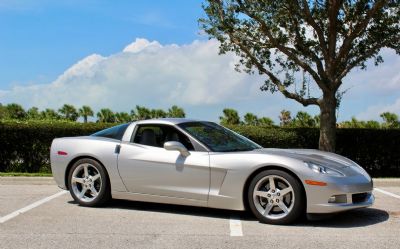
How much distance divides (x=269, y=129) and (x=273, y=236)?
799 cm

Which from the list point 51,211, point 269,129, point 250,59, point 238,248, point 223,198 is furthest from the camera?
point 250,59

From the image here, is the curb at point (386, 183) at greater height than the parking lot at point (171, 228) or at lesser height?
greater

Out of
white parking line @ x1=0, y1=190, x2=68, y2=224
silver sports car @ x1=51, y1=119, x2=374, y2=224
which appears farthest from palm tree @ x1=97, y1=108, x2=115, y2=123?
silver sports car @ x1=51, y1=119, x2=374, y2=224

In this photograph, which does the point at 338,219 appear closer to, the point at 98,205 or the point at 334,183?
the point at 334,183

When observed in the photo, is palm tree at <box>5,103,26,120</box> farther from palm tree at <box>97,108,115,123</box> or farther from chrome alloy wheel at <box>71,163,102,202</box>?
chrome alloy wheel at <box>71,163,102,202</box>

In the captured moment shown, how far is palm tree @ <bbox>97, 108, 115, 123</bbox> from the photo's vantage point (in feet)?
81.7

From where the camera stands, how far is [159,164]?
24.2 ft

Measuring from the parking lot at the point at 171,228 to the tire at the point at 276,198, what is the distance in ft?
0.45

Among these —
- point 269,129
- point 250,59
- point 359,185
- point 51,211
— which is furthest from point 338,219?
point 250,59

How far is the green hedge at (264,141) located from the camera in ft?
44.5

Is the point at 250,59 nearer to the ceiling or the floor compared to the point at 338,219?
nearer to the ceiling

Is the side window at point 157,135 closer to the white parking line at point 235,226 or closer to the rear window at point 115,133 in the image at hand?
the rear window at point 115,133

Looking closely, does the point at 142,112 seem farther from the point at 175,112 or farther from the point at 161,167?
the point at 161,167

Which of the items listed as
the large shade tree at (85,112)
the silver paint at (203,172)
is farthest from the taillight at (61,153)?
the large shade tree at (85,112)
